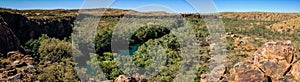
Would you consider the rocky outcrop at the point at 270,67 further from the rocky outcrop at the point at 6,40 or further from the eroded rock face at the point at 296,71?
the rocky outcrop at the point at 6,40

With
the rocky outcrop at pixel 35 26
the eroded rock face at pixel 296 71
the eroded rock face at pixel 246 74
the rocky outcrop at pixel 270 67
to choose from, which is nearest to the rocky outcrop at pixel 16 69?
the rocky outcrop at pixel 35 26

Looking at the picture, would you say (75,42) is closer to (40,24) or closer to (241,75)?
(40,24)

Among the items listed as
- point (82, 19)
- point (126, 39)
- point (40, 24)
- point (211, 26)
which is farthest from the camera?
point (82, 19)

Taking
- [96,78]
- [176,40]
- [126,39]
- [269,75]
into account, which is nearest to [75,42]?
[126,39]

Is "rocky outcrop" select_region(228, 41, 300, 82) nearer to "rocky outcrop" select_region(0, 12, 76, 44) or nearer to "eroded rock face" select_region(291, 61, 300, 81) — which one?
"eroded rock face" select_region(291, 61, 300, 81)

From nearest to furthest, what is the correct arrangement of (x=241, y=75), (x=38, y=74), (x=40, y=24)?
1. (x=241, y=75)
2. (x=38, y=74)
3. (x=40, y=24)

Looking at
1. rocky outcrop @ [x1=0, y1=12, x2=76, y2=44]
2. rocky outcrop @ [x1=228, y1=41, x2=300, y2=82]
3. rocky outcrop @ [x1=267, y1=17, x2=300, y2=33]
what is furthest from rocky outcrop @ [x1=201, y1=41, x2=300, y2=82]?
rocky outcrop @ [x1=267, y1=17, x2=300, y2=33]

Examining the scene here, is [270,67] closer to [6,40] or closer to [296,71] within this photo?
[296,71]
